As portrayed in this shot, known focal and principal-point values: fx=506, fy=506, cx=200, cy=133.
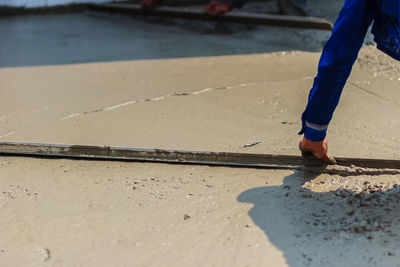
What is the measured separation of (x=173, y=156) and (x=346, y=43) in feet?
3.22

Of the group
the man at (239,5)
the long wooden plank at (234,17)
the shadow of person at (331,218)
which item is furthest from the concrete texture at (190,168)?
the man at (239,5)

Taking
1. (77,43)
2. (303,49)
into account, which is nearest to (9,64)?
(77,43)

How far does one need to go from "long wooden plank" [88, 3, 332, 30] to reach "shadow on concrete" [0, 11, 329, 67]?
0.18 feet

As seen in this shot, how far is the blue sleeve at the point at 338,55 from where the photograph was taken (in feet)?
6.38

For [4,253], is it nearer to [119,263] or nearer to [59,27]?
[119,263]

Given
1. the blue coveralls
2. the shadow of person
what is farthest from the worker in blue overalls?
the shadow of person

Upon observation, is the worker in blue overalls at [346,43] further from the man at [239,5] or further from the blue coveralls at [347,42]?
the man at [239,5]

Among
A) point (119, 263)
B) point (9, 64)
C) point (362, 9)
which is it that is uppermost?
point (362, 9)

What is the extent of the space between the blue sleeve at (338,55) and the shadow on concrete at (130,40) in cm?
209

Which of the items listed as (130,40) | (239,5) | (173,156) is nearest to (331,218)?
(173,156)

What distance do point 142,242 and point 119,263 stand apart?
133 mm

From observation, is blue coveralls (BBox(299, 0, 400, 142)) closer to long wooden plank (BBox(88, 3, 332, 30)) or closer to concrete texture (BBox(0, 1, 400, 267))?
concrete texture (BBox(0, 1, 400, 267))

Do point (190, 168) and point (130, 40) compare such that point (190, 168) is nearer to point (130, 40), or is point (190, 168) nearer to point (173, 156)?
point (173, 156)

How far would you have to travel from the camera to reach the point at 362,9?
6.33 feet
